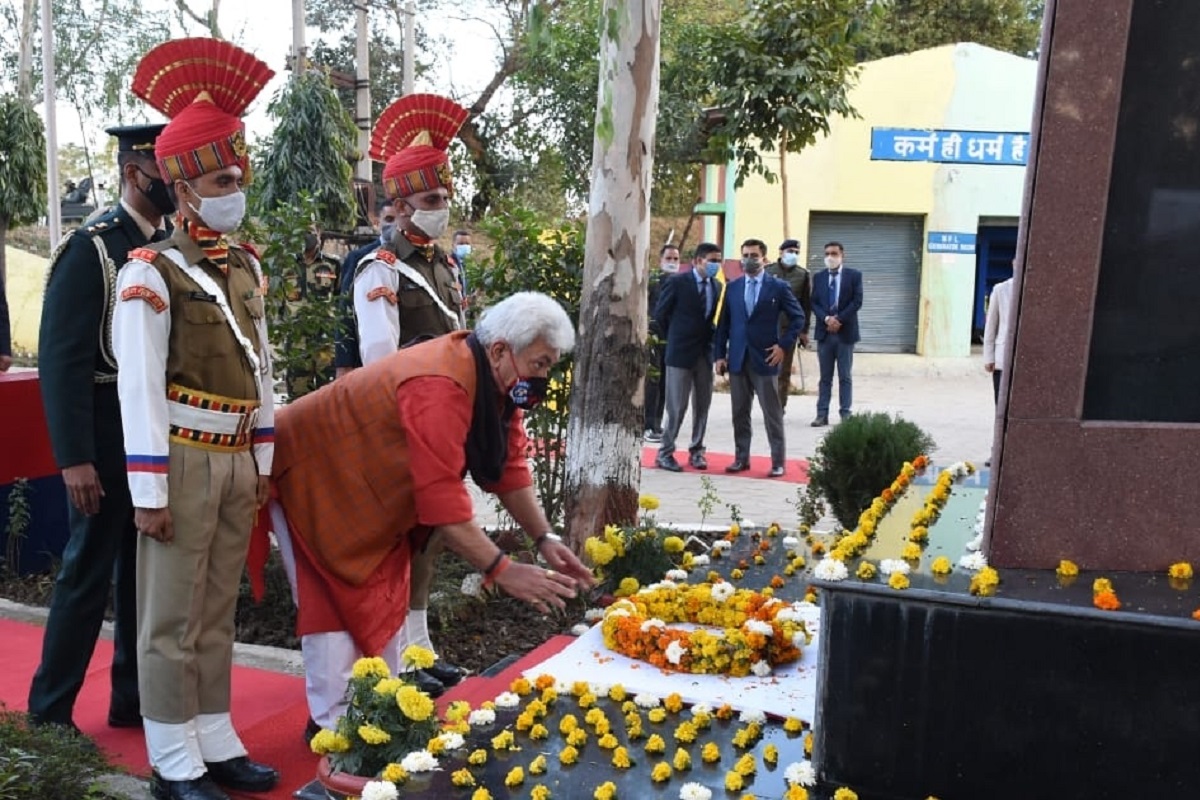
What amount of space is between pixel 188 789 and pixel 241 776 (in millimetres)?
181

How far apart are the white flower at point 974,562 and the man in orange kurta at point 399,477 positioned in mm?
988

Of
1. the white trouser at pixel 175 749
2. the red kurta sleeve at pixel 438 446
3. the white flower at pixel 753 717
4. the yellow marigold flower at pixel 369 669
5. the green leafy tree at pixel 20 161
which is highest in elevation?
the green leafy tree at pixel 20 161

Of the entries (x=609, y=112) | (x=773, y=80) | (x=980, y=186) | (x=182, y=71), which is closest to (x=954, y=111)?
(x=980, y=186)

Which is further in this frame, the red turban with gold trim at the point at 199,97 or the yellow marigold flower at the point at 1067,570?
the red turban with gold trim at the point at 199,97

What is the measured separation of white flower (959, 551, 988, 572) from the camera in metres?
2.59

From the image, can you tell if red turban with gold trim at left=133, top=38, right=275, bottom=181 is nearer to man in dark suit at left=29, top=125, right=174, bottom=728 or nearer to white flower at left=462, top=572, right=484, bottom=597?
man in dark suit at left=29, top=125, right=174, bottom=728

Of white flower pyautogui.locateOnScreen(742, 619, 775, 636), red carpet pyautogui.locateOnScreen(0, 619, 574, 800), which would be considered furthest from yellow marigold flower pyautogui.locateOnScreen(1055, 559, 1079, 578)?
red carpet pyautogui.locateOnScreen(0, 619, 574, 800)

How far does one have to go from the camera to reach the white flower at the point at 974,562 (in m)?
2.59

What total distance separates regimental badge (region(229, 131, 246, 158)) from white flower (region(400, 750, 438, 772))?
1.72m

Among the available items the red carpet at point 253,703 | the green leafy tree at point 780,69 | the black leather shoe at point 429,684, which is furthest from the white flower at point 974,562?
the green leafy tree at point 780,69

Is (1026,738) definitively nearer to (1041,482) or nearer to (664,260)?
(1041,482)

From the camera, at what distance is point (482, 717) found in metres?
3.08

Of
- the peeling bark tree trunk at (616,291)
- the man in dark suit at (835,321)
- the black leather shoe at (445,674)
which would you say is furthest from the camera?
the man in dark suit at (835,321)

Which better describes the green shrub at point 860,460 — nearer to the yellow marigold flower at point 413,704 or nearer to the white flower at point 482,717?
the white flower at point 482,717
